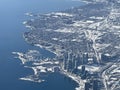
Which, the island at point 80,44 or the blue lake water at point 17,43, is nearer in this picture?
the blue lake water at point 17,43

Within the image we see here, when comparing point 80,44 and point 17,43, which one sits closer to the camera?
point 80,44

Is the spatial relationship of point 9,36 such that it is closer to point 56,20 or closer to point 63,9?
point 56,20

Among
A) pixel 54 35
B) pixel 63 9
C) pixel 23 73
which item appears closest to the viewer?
pixel 23 73

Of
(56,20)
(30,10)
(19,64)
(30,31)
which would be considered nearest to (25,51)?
(19,64)

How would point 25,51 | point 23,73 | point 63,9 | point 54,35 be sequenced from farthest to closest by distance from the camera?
point 63,9 < point 54,35 < point 25,51 < point 23,73

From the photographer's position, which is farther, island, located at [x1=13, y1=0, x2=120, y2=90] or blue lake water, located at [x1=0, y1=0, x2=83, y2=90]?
island, located at [x1=13, y1=0, x2=120, y2=90]

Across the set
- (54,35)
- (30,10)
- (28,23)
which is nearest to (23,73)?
(54,35)

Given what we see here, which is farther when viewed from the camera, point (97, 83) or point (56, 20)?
point (56, 20)
